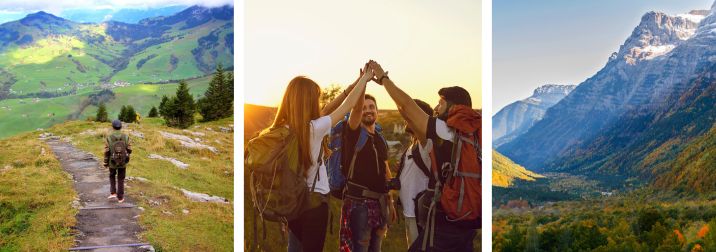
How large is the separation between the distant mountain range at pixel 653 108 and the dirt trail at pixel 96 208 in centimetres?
425

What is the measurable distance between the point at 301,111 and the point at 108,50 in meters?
2.39

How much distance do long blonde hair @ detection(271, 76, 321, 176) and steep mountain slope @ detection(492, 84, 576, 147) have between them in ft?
7.41

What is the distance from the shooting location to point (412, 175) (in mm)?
8070

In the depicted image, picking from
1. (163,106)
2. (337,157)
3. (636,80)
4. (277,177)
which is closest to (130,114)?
(163,106)

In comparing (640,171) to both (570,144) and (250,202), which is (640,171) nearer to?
(570,144)

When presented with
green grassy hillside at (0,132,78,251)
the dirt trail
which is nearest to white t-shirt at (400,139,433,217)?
the dirt trail

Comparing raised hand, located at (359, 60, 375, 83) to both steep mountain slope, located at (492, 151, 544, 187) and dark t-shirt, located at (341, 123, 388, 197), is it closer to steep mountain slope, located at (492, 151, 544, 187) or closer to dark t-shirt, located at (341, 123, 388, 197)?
dark t-shirt, located at (341, 123, 388, 197)

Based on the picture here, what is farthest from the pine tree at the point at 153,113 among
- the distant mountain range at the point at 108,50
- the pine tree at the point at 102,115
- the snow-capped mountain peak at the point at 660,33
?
the snow-capped mountain peak at the point at 660,33

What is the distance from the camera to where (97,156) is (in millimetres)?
8227

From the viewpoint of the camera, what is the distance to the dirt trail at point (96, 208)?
7.80 m

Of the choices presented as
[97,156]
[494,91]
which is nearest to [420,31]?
[494,91]

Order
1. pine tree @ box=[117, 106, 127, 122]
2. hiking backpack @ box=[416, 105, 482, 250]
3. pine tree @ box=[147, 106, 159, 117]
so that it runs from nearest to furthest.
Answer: hiking backpack @ box=[416, 105, 482, 250] < pine tree @ box=[117, 106, 127, 122] < pine tree @ box=[147, 106, 159, 117]

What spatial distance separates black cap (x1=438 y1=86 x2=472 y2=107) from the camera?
8.13 metres

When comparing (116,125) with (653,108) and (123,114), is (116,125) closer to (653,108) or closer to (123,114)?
(123,114)
